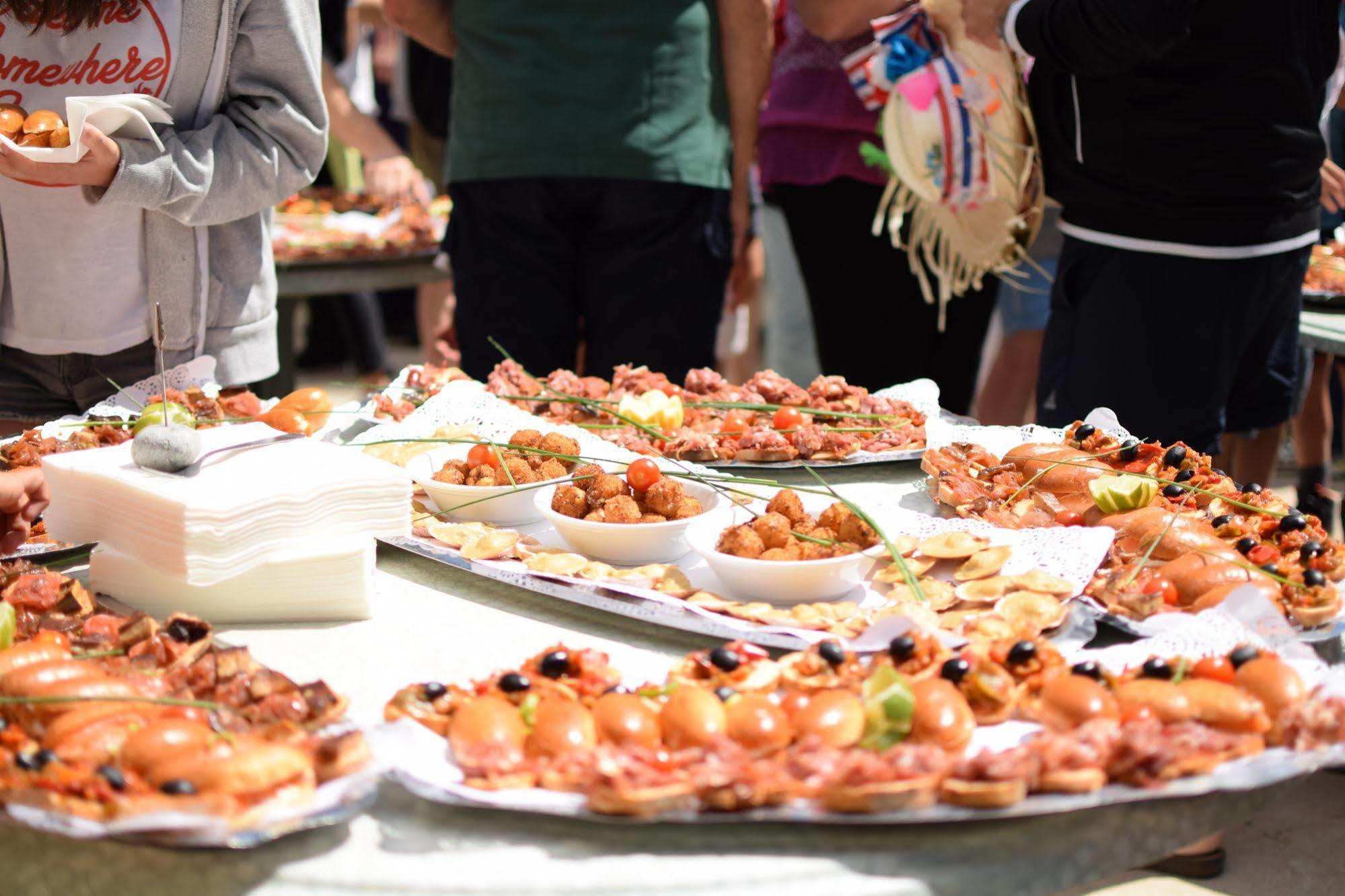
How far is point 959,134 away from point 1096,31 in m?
0.35

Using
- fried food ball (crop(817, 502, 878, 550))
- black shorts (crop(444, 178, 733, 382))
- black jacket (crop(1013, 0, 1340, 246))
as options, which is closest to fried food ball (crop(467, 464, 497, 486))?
fried food ball (crop(817, 502, 878, 550))

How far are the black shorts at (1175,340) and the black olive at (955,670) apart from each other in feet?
4.80

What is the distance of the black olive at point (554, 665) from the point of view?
1224mm

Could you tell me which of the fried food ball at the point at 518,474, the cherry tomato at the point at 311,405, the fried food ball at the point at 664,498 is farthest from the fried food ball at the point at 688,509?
the cherry tomato at the point at 311,405

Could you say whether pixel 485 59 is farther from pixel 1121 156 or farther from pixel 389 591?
pixel 389 591

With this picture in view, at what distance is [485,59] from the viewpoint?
2822mm

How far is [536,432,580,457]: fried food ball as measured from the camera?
5.90 ft

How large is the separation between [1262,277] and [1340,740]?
151 cm

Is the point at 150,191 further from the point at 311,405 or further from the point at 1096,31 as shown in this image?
the point at 1096,31

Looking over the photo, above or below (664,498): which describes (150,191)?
above

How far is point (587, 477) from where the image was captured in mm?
1653

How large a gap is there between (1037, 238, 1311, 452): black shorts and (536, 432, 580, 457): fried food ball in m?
1.19

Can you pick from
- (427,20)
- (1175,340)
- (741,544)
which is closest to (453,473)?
(741,544)

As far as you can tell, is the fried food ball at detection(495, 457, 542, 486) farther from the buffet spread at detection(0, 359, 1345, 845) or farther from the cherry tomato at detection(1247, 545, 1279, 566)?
the cherry tomato at detection(1247, 545, 1279, 566)
